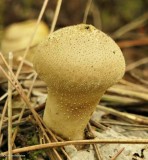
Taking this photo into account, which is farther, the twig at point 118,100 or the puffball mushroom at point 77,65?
the twig at point 118,100

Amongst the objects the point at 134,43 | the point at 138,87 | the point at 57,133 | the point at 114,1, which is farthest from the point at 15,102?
the point at 114,1

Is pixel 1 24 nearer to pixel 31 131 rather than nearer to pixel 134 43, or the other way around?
pixel 134 43

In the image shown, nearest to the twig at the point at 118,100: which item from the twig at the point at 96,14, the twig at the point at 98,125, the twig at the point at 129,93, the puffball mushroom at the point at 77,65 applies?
the twig at the point at 129,93

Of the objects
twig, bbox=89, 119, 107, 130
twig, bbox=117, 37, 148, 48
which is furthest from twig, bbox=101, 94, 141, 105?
twig, bbox=117, 37, 148, 48

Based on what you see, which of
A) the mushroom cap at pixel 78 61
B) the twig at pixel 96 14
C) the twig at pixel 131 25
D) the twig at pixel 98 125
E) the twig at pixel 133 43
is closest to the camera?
the mushroom cap at pixel 78 61

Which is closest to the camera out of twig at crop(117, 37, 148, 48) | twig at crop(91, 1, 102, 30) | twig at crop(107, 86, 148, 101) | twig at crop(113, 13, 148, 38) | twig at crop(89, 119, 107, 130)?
twig at crop(89, 119, 107, 130)

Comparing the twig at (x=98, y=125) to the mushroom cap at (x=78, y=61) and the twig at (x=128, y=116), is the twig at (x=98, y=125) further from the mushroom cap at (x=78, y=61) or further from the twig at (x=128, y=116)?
the mushroom cap at (x=78, y=61)

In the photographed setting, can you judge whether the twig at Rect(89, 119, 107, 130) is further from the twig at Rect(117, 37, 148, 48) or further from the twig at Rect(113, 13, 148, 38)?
the twig at Rect(113, 13, 148, 38)

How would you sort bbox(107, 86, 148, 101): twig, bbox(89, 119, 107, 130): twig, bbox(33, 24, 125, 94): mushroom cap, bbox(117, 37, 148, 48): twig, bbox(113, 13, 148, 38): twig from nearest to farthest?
bbox(33, 24, 125, 94): mushroom cap < bbox(89, 119, 107, 130): twig < bbox(107, 86, 148, 101): twig < bbox(117, 37, 148, 48): twig < bbox(113, 13, 148, 38): twig
